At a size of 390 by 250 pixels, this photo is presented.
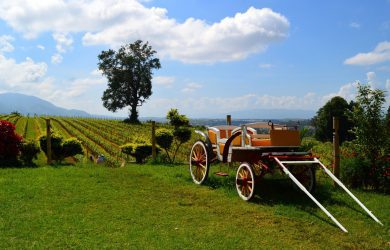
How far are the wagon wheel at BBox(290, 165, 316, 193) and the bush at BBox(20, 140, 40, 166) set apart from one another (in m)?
9.30

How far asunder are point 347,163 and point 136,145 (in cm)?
846

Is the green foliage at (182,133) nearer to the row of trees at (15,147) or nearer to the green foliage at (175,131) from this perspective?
the green foliage at (175,131)

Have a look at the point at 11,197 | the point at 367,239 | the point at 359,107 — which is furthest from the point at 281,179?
the point at 11,197

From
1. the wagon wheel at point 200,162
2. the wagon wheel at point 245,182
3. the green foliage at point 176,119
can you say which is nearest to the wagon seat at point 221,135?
the wagon wheel at point 200,162

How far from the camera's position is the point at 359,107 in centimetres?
1017

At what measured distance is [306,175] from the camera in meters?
9.20

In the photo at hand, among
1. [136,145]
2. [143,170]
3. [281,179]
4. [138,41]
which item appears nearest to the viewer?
[281,179]

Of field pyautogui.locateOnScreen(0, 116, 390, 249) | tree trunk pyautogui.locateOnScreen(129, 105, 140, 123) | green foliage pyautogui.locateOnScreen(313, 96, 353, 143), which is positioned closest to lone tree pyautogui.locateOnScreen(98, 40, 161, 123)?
tree trunk pyautogui.locateOnScreen(129, 105, 140, 123)

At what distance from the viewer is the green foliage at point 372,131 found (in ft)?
31.7

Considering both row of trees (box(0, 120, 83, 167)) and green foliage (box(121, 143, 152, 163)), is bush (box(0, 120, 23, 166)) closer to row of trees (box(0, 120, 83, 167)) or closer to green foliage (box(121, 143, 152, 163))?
row of trees (box(0, 120, 83, 167))

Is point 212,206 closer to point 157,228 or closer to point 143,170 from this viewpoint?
point 157,228

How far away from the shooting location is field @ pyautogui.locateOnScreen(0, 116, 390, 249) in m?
5.89

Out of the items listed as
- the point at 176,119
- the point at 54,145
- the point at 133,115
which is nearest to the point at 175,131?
the point at 176,119

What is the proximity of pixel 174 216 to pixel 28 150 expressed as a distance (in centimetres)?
857
